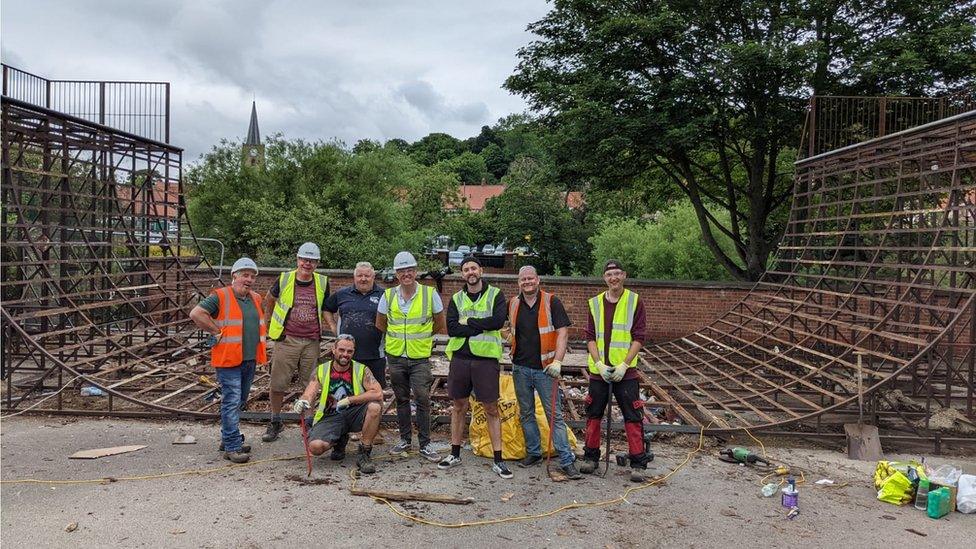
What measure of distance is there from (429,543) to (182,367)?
6.68 metres

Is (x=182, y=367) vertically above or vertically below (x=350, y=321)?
below

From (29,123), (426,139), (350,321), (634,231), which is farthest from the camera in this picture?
(426,139)

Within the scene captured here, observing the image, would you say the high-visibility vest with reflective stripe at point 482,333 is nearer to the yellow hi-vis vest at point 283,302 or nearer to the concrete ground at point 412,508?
the concrete ground at point 412,508

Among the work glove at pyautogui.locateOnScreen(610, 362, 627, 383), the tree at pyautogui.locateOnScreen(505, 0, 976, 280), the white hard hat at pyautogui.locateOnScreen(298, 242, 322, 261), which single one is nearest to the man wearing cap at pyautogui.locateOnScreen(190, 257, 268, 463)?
the white hard hat at pyautogui.locateOnScreen(298, 242, 322, 261)

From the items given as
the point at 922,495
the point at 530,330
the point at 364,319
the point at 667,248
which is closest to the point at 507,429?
the point at 530,330

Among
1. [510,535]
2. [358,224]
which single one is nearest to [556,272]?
[358,224]

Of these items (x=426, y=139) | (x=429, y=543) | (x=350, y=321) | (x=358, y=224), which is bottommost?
(x=429, y=543)

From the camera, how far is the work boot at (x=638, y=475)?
5.74m

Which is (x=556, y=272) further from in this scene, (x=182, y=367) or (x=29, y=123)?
(x=29, y=123)

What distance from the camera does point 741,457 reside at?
6.33 m

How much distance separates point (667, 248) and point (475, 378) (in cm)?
1463

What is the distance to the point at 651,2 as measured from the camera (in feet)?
47.1

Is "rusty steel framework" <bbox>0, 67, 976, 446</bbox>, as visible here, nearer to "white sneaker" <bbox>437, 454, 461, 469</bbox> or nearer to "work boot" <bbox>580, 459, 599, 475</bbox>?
"work boot" <bbox>580, 459, 599, 475</bbox>

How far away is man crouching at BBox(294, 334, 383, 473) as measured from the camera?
19.2 ft
